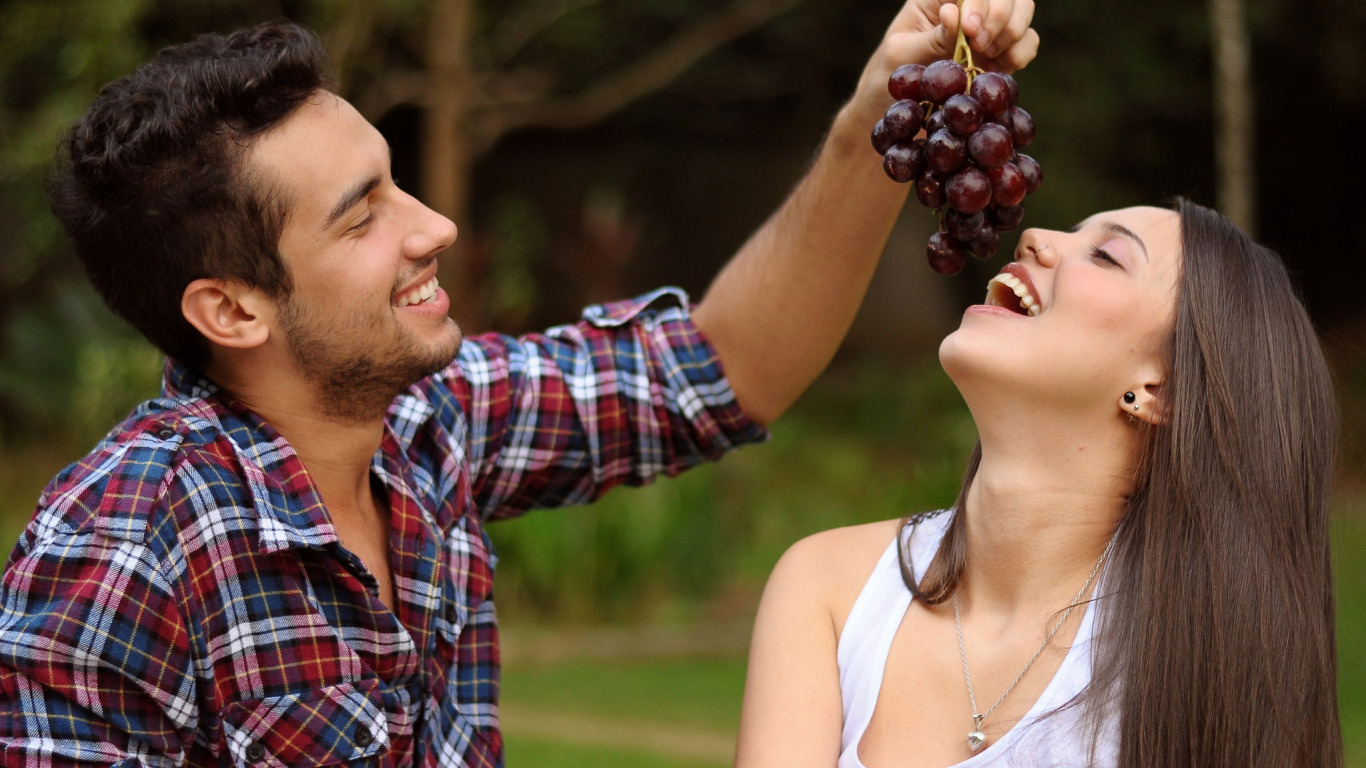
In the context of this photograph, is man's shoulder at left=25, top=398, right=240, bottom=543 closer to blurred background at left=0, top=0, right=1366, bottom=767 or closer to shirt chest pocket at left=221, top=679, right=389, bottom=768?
shirt chest pocket at left=221, top=679, right=389, bottom=768

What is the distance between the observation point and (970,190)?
166 centimetres

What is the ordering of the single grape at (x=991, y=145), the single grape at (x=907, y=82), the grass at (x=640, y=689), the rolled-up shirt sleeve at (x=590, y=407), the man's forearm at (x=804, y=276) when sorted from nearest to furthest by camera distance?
the single grape at (x=991, y=145)
the single grape at (x=907, y=82)
the man's forearm at (x=804, y=276)
the rolled-up shirt sleeve at (x=590, y=407)
the grass at (x=640, y=689)

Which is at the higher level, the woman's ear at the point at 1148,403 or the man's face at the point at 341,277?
the man's face at the point at 341,277

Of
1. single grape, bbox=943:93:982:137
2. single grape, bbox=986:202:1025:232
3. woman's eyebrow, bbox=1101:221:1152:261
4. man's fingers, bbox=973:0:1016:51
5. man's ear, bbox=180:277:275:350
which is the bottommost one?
man's ear, bbox=180:277:275:350

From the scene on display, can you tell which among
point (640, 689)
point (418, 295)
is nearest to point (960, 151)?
point (418, 295)

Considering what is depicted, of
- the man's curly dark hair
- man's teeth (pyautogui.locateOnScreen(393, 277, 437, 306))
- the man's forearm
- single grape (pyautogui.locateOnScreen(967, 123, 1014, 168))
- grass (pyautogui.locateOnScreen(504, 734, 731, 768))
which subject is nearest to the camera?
single grape (pyautogui.locateOnScreen(967, 123, 1014, 168))

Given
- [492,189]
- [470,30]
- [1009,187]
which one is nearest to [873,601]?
[1009,187]

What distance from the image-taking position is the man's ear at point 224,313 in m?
1.90

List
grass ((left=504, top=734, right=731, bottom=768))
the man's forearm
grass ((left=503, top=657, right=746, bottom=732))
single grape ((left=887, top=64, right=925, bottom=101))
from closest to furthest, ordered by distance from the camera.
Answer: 1. single grape ((left=887, top=64, right=925, bottom=101))
2. the man's forearm
3. grass ((left=504, top=734, right=731, bottom=768))
4. grass ((left=503, top=657, right=746, bottom=732))

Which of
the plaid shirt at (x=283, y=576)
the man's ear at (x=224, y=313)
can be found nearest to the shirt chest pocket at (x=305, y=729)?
the plaid shirt at (x=283, y=576)

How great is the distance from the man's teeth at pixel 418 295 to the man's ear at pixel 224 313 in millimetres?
184

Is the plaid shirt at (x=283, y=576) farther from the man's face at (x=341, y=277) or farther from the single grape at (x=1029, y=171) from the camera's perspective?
the single grape at (x=1029, y=171)

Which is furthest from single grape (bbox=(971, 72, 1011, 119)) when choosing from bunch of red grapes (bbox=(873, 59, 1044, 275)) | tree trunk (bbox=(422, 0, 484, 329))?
tree trunk (bbox=(422, 0, 484, 329))

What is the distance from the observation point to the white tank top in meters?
1.71
